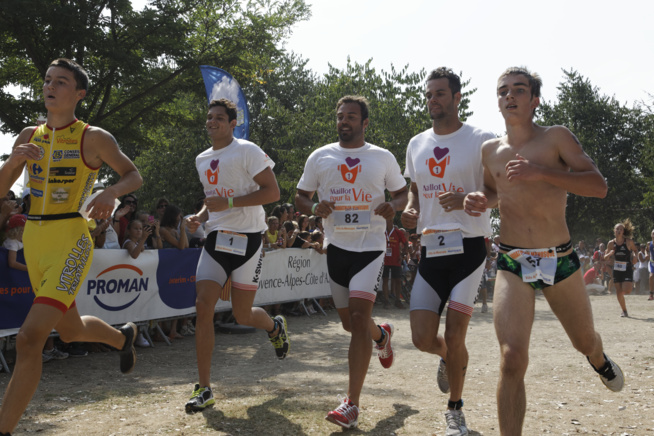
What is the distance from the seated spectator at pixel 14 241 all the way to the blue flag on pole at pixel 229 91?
644 cm

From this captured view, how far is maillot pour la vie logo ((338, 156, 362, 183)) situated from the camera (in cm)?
534

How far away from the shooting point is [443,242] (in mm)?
4770

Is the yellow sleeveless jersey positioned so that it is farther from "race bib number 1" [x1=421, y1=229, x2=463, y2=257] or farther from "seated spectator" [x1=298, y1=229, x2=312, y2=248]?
"seated spectator" [x1=298, y1=229, x2=312, y2=248]

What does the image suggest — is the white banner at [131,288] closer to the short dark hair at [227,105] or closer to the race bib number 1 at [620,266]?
the short dark hair at [227,105]

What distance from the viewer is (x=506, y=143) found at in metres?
4.18

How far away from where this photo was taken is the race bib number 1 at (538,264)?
3834mm

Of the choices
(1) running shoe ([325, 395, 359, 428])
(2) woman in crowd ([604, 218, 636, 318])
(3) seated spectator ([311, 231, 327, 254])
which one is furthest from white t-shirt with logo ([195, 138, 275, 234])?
(2) woman in crowd ([604, 218, 636, 318])

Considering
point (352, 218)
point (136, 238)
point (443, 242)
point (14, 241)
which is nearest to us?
point (443, 242)

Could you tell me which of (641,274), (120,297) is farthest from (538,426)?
(641,274)

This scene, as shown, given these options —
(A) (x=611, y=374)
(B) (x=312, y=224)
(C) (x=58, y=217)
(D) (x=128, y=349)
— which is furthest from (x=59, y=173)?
(B) (x=312, y=224)

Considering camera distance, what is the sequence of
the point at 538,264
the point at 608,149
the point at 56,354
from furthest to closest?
1. the point at 608,149
2. the point at 56,354
3. the point at 538,264

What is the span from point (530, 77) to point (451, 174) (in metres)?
1.02

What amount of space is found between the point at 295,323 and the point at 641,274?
17.7m

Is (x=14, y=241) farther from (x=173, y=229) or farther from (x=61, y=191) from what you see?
(x=61, y=191)
